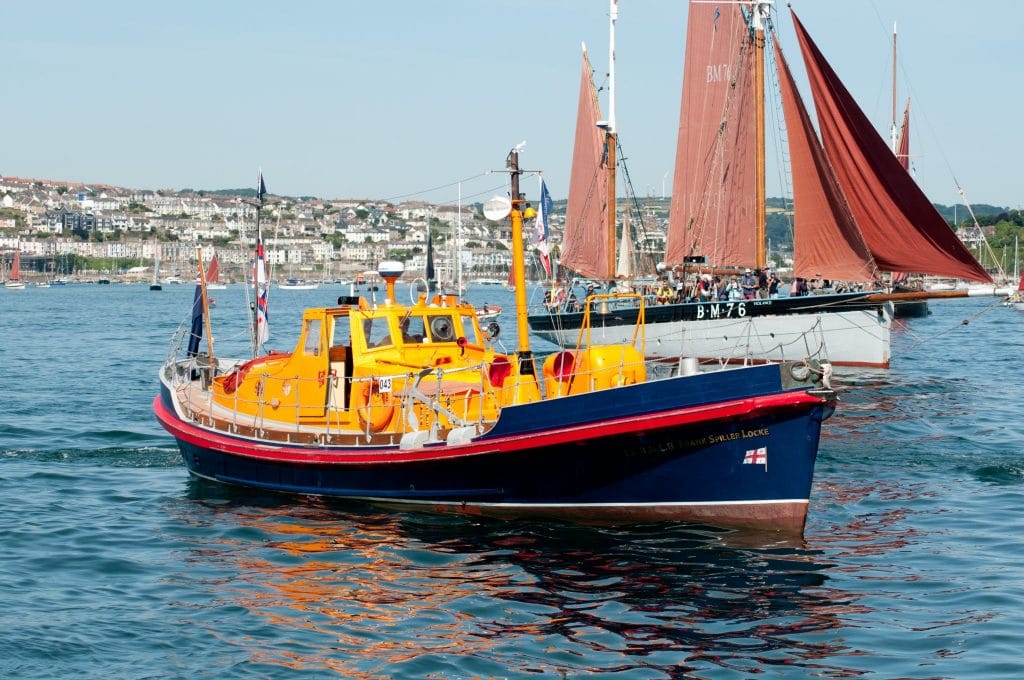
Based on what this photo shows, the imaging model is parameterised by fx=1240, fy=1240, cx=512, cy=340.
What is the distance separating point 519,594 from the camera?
14.4 meters

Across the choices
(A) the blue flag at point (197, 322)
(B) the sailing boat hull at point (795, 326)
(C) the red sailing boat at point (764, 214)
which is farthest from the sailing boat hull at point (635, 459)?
(B) the sailing boat hull at point (795, 326)

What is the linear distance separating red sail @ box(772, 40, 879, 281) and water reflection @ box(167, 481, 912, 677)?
69.3 ft

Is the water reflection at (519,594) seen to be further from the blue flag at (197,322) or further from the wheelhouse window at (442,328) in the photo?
the blue flag at (197,322)

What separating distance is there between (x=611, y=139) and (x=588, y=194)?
264cm

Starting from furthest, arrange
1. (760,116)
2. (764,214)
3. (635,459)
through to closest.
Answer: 1. (764,214)
2. (760,116)
3. (635,459)

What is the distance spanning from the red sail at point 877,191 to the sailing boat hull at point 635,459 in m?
19.7

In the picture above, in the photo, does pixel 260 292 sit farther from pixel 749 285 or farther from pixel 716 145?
pixel 716 145

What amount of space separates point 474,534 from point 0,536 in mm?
6750

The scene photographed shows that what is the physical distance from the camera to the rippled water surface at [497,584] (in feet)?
40.6

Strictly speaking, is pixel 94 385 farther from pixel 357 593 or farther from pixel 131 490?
pixel 357 593

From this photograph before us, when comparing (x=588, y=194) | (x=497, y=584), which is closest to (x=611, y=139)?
(x=588, y=194)

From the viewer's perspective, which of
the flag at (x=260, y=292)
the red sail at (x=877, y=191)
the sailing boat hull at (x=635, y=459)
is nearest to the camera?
the sailing boat hull at (x=635, y=459)

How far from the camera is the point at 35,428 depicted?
28.3 m

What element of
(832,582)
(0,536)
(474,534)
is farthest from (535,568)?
(0,536)
